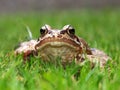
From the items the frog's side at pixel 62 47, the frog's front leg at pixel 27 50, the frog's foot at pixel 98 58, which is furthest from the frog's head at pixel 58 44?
the frog's front leg at pixel 27 50

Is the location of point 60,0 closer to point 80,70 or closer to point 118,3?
point 118,3

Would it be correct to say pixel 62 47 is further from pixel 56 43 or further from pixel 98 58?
pixel 98 58

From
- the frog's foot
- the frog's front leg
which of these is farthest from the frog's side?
the frog's front leg

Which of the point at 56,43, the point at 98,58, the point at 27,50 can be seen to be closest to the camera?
the point at 56,43

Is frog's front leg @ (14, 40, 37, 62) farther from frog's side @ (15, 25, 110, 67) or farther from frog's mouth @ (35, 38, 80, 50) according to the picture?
frog's mouth @ (35, 38, 80, 50)

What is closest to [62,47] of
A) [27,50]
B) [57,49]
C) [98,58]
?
[57,49]

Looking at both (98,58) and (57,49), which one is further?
(98,58)

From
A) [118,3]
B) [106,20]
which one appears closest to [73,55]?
[106,20]

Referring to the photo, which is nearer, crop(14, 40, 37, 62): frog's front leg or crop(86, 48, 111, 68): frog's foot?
crop(86, 48, 111, 68): frog's foot

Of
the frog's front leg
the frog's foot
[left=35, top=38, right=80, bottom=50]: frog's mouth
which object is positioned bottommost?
the frog's foot

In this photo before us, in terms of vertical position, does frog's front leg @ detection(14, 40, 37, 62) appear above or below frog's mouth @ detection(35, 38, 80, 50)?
above

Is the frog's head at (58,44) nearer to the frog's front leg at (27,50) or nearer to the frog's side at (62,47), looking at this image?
the frog's side at (62,47)

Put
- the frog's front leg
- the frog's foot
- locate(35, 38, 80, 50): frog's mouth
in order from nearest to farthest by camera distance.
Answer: locate(35, 38, 80, 50): frog's mouth → the frog's foot → the frog's front leg
